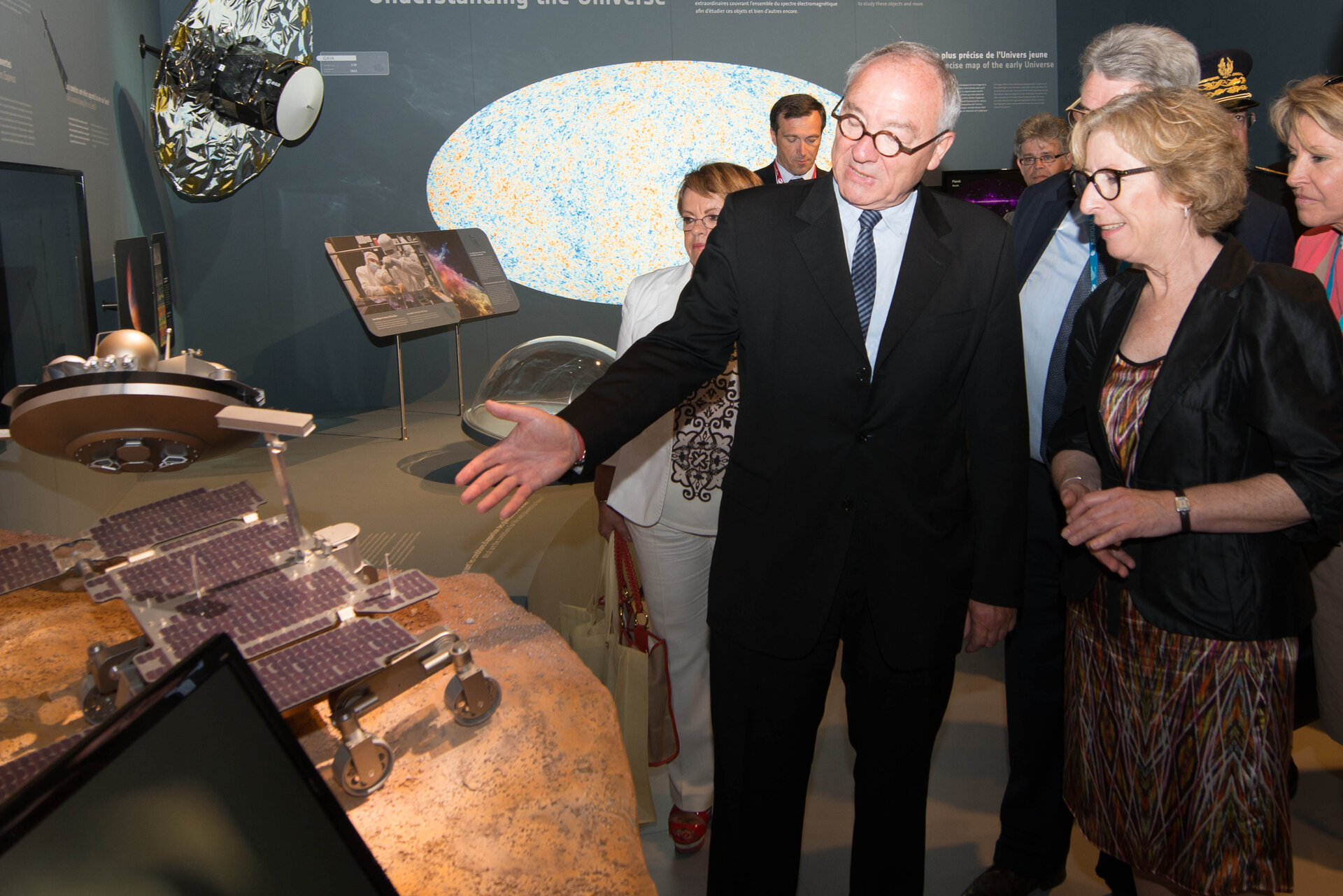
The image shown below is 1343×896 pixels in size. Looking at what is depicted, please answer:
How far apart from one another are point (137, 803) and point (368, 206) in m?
7.45

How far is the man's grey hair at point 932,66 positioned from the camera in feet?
5.54

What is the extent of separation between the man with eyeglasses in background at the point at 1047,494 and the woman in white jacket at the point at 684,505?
753 millimetres

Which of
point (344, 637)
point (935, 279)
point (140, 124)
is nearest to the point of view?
point (344, 637)

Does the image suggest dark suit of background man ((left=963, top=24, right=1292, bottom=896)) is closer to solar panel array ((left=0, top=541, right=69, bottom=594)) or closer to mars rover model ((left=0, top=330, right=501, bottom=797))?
mars rover model ((left=0, top=330, right=501, bottom=797))

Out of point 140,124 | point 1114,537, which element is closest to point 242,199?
point 140,124

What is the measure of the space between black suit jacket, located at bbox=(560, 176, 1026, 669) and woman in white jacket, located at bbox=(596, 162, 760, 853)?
0.52m

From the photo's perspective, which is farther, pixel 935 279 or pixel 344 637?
pixel 935 279

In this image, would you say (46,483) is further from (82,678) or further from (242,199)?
(242,199)

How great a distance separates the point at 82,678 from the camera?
1.66 meters

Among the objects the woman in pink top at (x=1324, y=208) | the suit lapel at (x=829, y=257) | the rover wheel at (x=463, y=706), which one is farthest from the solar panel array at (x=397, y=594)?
the woman in pink top at (x=1324, y=208)

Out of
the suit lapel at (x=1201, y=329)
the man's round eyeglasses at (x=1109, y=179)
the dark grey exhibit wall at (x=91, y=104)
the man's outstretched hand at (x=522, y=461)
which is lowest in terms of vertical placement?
the man's outstretched hand at (x=522, y=461)

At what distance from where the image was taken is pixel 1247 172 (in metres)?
2.07

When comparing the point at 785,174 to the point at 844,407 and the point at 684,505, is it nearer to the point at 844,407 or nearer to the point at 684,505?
the point at 684,505

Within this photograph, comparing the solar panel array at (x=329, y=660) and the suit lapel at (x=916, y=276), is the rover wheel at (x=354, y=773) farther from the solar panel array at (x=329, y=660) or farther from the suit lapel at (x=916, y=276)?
the suit lapel at (x=916, y=276)
